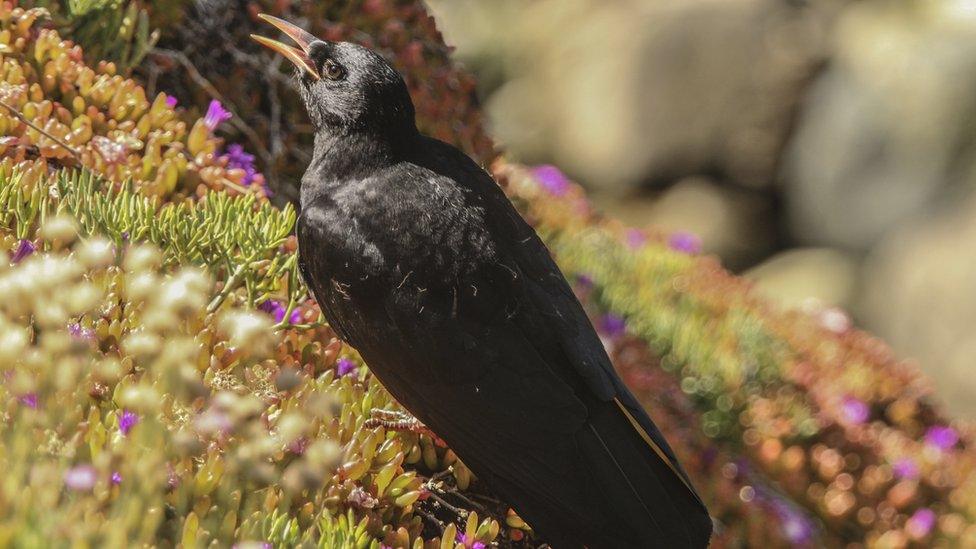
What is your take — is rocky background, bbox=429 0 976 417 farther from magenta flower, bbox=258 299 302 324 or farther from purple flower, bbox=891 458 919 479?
magenta flower, bbox=258 299 302 324

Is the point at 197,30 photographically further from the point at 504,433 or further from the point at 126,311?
the point at 504,433

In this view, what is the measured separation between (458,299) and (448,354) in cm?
16

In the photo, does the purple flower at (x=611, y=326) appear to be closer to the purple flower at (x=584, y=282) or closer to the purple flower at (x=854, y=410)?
the purple flower at (x=584, y=282)

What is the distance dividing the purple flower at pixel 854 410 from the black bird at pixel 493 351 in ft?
11.4

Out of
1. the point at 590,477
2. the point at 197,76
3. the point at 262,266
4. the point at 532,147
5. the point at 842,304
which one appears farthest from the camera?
the point at 532,147

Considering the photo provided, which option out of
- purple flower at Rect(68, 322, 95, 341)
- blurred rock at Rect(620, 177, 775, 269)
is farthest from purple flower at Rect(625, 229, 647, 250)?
purple flower at Rect(68, 322, 95, 341)

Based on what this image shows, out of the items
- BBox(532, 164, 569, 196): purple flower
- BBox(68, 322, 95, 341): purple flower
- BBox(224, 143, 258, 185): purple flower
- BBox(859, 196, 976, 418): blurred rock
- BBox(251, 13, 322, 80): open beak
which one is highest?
BBox(251, 13, 322, 80): open beak

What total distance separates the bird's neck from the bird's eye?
19cm

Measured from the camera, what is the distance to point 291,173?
5023 millimetres

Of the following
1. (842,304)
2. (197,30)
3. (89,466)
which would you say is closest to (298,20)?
(197,30)

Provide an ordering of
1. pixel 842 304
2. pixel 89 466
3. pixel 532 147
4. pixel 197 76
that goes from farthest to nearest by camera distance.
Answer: pixel 532 147, pixel 842 304, pixel 197 76, pixel 89 466

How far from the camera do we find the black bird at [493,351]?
9.86 ft

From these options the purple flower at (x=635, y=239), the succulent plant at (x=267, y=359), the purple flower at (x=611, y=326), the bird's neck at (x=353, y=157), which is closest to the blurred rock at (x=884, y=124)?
the succulent plant at (x=267, y=359)

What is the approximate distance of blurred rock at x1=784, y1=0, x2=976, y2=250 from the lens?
11773 millimetres
